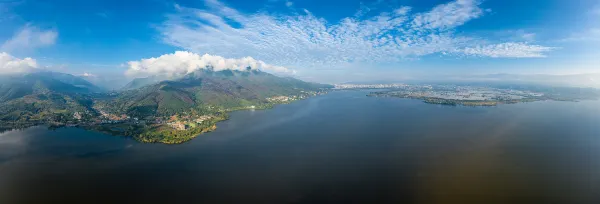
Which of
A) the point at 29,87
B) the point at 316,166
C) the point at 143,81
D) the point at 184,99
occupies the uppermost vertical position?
the point at 143,81

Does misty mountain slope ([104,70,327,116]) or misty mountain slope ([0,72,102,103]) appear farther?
misty mountain slope ([0,72,102,103])

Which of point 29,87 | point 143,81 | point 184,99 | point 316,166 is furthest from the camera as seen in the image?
point 143,81

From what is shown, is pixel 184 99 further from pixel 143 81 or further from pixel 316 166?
pixel 143 81

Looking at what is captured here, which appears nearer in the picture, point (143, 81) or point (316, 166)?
point (316, 166)

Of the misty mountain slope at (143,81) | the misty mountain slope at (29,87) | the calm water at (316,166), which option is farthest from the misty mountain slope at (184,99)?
the misty mountain slope at (143,81)

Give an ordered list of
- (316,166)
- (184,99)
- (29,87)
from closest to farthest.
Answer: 1. (316,166)
2. (184,99)
3. (29,87)

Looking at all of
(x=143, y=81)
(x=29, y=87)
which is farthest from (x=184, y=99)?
(x=143, y=81)

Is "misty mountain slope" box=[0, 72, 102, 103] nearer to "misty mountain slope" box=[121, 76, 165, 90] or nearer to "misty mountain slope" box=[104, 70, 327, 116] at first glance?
"misty mountain slope" box=[104, 70, 327, 116]

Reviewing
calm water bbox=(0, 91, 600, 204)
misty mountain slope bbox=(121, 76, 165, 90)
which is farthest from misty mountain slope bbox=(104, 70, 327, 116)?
misty mountain slope bbox=(121, 76, 165, 90)

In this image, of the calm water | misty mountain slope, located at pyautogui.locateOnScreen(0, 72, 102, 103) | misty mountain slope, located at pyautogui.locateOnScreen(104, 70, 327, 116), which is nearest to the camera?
the calm water
